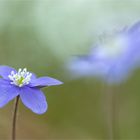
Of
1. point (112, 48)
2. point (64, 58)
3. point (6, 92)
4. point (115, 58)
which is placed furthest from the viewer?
point (64, 58)

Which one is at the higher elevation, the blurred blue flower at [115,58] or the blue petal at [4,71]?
the blurred blue flower at [115,58]

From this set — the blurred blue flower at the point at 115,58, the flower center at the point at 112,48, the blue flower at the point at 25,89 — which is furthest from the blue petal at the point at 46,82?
the flower center at the point at 112,48

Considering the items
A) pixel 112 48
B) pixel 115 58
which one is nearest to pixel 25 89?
pixel 115 58

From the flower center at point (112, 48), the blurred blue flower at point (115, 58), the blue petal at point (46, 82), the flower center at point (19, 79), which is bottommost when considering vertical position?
the blue petal at point (46, 82)

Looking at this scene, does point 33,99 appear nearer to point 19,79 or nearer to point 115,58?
point 19,79

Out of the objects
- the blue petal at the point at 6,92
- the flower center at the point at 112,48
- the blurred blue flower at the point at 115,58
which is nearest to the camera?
the blue petal at the point at 6,92

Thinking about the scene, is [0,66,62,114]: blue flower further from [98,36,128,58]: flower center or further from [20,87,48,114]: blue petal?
[98,36,128,58]: flower center

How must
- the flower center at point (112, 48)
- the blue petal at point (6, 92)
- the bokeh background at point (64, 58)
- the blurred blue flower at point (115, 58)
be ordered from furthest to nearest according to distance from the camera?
the bokeh background at point (64, 58) < the flower center at point (112, 48) < the blurred blue flower at point (115, 58) < the blue petal at point (6, 92)

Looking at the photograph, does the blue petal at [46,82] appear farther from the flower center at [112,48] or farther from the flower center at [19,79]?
the flower center at [112,48]
